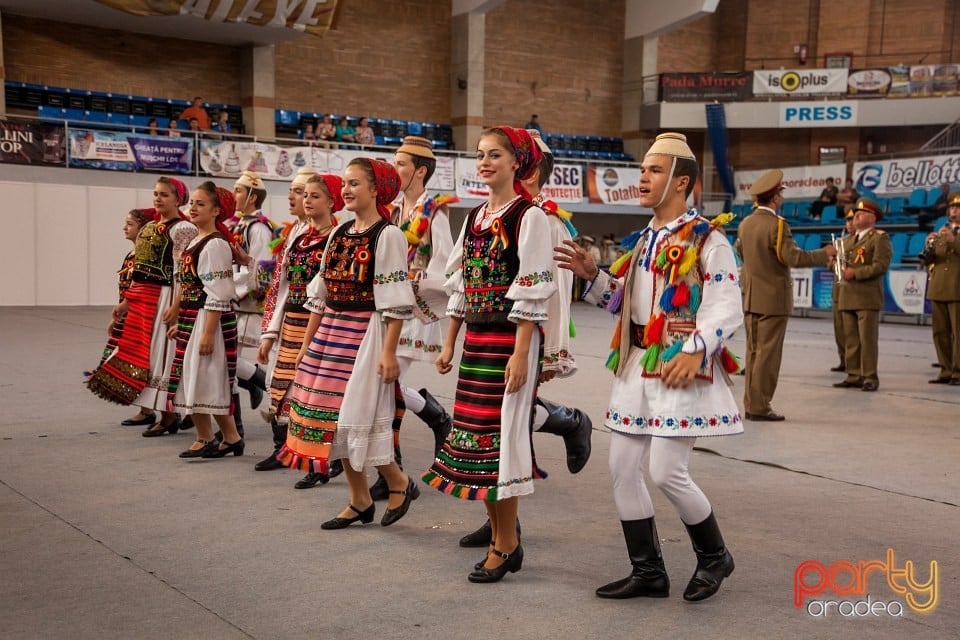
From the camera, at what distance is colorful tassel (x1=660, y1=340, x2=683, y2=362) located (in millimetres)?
3400

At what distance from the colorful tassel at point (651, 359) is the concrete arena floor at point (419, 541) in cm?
84

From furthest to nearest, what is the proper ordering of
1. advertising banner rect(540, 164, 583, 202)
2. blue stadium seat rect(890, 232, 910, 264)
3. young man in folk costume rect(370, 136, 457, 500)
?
advertising banner rect(540, 164, 583, 202) → blue stadium seat rect(890, 232, 910, 264) → young man in folk costume rect(370, 136, 457, 500)

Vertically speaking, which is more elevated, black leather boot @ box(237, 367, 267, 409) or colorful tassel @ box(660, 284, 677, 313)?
colorful tassel @ box(660, 284, 677, 313)

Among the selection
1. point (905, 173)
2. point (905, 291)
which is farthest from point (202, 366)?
point (905, 173)

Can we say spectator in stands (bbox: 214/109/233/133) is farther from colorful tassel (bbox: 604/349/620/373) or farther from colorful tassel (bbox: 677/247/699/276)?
colorful tassel (bbox: 677/247/699/276)

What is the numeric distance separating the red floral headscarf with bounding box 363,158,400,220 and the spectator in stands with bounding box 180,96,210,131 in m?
17.3

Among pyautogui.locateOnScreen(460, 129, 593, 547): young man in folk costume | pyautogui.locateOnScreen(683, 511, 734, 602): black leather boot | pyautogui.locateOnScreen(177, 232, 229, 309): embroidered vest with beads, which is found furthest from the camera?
pyautogui.locateOnScreen(177, 232, 229, 309): embroidered vest with beads

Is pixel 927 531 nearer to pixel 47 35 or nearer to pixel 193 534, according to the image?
pixel 193 534

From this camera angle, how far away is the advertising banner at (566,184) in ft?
76.8

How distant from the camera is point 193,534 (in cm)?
429

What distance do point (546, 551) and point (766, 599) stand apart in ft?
3.14

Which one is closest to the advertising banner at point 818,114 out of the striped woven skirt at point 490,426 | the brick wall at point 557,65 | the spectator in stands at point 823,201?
the spectator in stands at point 823,201

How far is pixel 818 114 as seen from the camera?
88.0 ft

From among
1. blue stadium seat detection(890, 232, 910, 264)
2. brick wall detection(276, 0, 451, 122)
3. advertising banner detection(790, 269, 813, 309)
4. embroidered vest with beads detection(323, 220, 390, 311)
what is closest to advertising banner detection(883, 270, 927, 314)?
advertising banner detection(790, 269, 813, 309)
